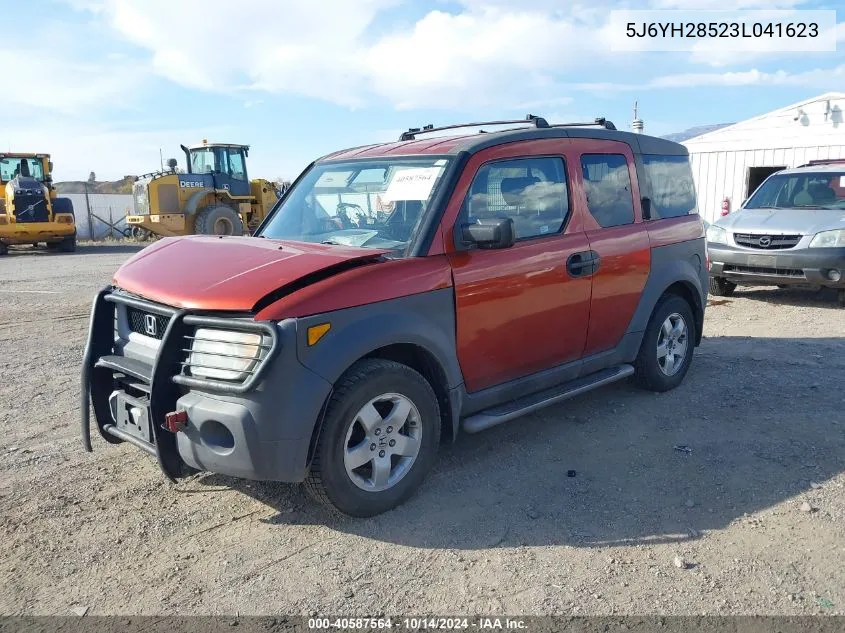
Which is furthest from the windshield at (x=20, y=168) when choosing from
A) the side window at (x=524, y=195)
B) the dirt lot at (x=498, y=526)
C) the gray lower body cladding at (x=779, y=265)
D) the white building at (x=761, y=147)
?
the side window at (x=524, y=195)

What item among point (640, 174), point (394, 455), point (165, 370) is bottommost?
point (394, 455)

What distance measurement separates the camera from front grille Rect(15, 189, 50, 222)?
20.4 metres

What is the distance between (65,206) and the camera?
70.5 ft

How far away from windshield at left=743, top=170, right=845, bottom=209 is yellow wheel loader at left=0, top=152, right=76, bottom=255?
62.2 feet

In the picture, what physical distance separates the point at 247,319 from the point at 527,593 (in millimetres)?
1718

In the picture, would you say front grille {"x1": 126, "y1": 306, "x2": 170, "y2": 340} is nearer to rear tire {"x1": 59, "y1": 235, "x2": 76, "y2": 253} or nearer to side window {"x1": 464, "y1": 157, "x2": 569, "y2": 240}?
side window {"x1": 464, "y1": 157, "x2": 569, "y2": 240}

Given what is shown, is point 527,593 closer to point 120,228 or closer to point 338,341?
point 338,341

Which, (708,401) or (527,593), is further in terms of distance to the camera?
(708,401)

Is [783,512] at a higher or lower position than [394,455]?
lower

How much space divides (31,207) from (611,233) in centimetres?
2034

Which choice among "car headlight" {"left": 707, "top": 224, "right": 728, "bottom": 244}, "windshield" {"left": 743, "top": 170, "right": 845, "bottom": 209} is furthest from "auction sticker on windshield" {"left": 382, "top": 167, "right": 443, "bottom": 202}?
"windshield" {"left": 743, "top": 170, "right": 845, "bottom": 209}

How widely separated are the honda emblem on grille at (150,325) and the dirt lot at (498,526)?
0.93 m

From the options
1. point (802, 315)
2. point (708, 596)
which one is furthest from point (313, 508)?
point (802, 315)

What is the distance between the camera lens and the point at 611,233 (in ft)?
16.1
